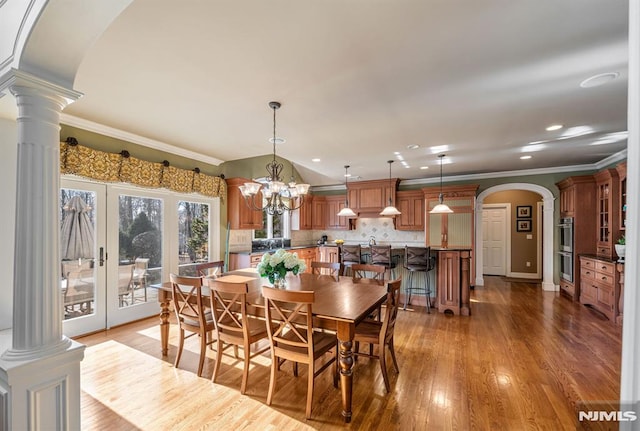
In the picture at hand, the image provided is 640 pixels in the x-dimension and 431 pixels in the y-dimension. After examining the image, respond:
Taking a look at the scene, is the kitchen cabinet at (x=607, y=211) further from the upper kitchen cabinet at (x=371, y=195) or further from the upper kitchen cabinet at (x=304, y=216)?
the upper kitchen cabinet at (x=304, y=216)

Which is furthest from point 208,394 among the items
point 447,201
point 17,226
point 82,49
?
point 447,201

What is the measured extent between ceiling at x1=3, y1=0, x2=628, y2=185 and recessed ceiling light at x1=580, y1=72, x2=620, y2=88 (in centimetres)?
6

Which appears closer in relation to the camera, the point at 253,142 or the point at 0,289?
the point at 0,289

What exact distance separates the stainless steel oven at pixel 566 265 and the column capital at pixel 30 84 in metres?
7.47

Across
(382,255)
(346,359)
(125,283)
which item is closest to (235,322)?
(346,359)

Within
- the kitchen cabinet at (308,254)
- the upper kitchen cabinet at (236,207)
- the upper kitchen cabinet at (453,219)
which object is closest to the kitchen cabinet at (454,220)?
the upper kitchen cabinet at (453,219)

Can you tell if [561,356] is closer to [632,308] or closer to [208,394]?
[632,308]

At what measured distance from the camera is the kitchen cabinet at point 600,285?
4109 millimetres

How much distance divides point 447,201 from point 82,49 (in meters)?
6.62

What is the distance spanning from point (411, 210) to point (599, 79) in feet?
15.6

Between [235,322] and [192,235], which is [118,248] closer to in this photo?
[192,235]

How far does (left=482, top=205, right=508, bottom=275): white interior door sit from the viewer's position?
8.11 meters

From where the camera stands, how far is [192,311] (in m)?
2.96

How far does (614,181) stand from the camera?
15.1 feet
